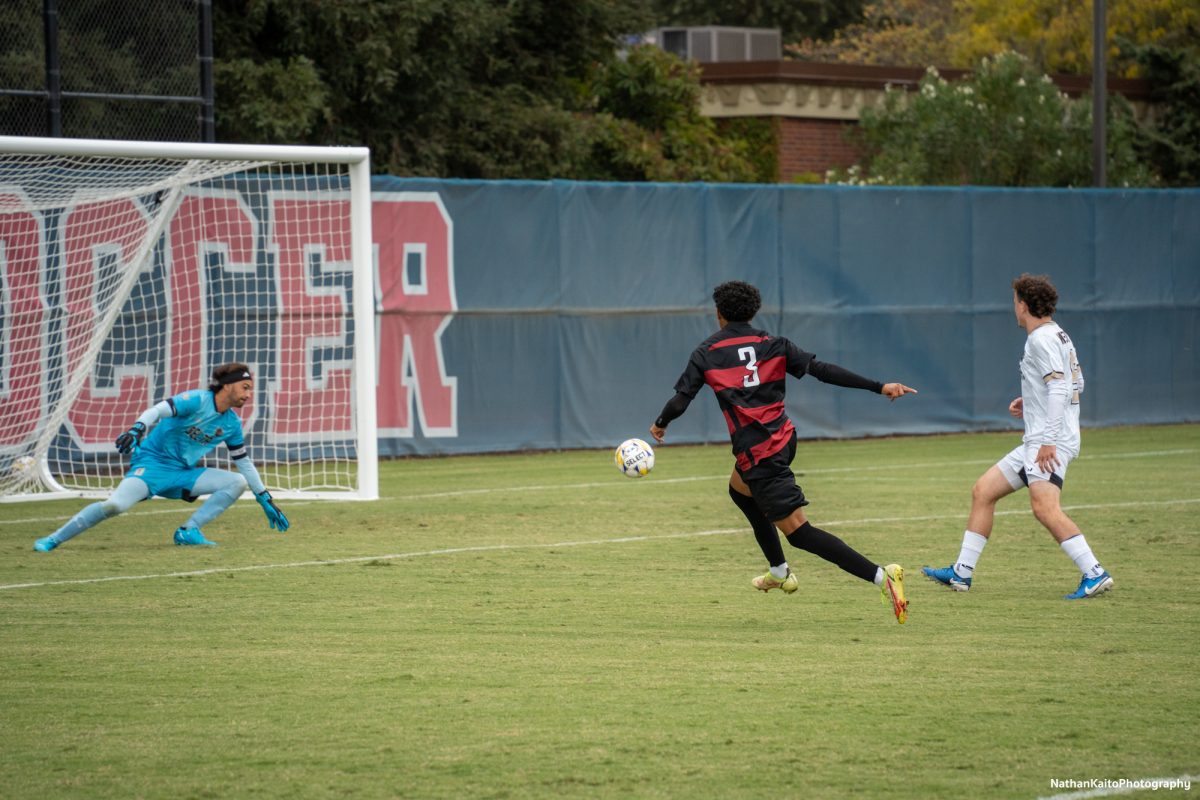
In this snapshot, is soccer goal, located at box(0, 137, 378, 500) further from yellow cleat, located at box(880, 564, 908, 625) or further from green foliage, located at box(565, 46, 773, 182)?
green foliage, located at box(565, 46, 773, 182)

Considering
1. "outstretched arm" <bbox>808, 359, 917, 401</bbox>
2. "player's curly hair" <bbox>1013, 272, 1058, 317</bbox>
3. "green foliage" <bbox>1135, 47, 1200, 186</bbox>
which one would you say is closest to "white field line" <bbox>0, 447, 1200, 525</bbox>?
"outstretched arm" <bbox>808, 359, 917, 401</bbox>

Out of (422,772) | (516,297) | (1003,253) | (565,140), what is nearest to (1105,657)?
(422,772)

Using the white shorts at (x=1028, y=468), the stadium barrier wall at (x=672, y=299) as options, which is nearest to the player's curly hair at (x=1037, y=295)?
the white shorts at (x=1028, y=468)

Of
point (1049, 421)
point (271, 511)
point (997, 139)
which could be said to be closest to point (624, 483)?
point (271, 511)

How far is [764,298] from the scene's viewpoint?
20344 millimetres

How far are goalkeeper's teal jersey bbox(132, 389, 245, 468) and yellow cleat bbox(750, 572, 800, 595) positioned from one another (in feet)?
13.9

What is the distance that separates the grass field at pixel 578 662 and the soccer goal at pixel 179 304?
2178mm

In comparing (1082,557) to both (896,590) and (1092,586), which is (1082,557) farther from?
(896,590)

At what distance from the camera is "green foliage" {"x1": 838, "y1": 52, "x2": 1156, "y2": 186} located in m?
27.3

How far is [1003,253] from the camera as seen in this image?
Answer: 2198 centimetres

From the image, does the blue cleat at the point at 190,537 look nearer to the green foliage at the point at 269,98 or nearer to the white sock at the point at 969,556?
the white sock at the point at 969,556

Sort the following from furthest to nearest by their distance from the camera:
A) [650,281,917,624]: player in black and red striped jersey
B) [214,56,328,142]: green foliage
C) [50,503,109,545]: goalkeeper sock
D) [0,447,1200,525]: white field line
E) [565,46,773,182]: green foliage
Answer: [565,46,773,182]: green foliage
[214,56,328,142]: green foliage
[0,447,1200,525]: white field line
[50,503,109,545]: goalkeeper sock
[650,281,917,624]: player in black and red striped jersey

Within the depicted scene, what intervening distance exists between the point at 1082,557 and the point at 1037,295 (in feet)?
4.75

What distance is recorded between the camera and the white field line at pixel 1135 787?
5188 millimetres
